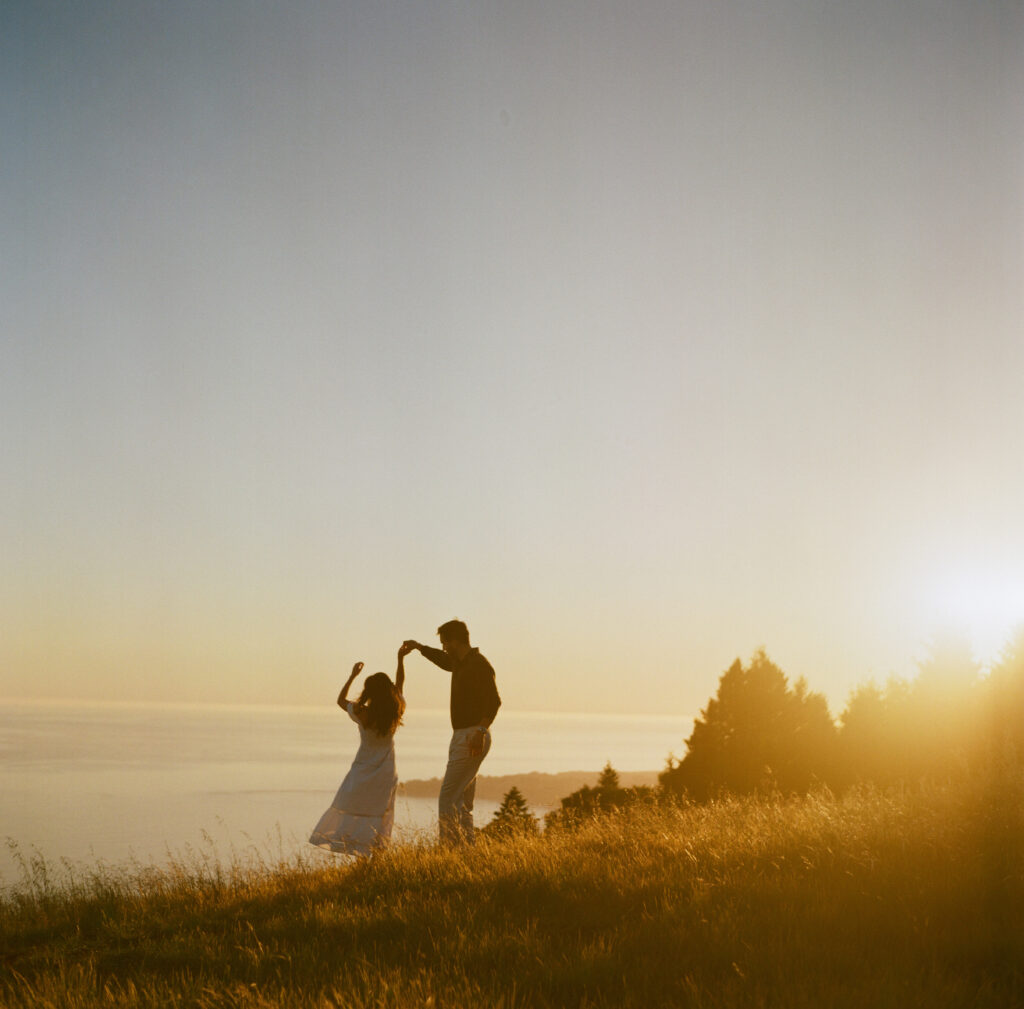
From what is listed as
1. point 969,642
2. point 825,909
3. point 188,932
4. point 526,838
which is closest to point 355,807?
point 526,838

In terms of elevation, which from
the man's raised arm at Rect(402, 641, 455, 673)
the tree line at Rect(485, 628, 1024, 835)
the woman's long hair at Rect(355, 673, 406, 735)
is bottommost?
the tree line at Rect(485, 628, 1024, 835)

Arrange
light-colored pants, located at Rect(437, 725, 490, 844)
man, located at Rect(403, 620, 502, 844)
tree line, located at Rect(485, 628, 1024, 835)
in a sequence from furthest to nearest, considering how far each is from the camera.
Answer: tree line, located at Rect(485, 628, 1024, 835) < man, located at Rect(403, 620, 502, 844) < light-colored pants, located at Rect(437, 725, 490, 844)

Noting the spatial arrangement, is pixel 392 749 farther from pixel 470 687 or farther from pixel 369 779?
pixel 470 687

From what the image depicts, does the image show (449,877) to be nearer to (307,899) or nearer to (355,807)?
(307,899)

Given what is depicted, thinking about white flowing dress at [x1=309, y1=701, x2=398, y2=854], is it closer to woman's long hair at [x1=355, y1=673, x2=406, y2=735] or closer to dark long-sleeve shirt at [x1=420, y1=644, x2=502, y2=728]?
woman's long hair at [x1=355, y1=673, x2=406, y2=735]

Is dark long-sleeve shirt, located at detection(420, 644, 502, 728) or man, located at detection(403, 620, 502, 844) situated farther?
dark long-sleeve shirt, located at detection(420, 644, 502, 728)

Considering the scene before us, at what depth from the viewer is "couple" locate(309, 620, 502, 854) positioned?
9609 millimetres

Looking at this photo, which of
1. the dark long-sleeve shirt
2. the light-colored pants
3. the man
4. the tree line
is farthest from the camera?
the tree line

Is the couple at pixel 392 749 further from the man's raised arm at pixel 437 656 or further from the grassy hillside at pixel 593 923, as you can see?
the grassy hillside at pixel 593 923

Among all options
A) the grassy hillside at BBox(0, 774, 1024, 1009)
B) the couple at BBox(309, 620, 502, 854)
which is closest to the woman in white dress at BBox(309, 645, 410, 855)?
the couple at BBox(309, 620, 502, 854)

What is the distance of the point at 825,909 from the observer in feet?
18.0

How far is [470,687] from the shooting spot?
9883 mm

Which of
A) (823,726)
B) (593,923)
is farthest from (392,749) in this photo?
(823,726)

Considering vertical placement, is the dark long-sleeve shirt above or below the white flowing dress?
above
